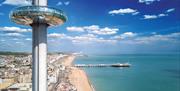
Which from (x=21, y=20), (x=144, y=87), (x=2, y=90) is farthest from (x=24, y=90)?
(x=144, y=87)

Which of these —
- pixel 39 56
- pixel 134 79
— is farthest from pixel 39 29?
pixel 134 79

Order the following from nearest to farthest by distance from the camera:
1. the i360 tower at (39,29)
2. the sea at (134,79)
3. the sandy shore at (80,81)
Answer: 1. the i360 tower at (39,29)
2. the sandy shore at (80,81)
3. the sea at (134,79)

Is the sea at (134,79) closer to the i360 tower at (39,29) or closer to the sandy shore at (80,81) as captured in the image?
the sandy shore at (80,81)

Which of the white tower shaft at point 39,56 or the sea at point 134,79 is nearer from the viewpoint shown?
the white tower shaft at point 39,56

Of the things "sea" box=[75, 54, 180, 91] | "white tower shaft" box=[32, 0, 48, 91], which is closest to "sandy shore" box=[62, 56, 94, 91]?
"sea" box=[75, 54, 180, 91]

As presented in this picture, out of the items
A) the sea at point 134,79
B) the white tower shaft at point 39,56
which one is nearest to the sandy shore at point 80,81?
the sea at point 134,79

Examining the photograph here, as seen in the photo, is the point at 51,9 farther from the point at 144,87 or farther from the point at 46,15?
the point at 144,87

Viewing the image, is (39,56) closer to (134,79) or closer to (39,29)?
(39,29)

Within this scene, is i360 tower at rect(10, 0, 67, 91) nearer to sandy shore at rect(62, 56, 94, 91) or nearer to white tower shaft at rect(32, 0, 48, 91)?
white tower shaft at rect(32, 0, 48, 91)

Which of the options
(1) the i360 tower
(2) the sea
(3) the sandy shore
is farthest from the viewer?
(2) the sea
